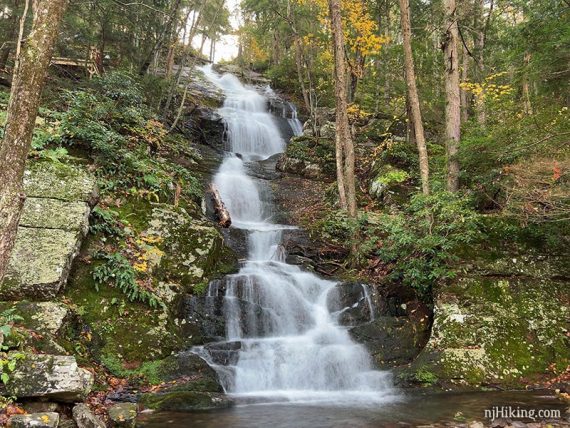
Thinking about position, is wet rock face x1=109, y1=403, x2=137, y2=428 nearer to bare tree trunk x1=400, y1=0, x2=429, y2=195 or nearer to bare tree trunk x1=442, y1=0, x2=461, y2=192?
bare tree trunk x1=400, y1=0, x2=429, y2=195

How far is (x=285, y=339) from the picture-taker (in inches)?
341

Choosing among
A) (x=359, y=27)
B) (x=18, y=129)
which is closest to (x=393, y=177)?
(x=359, y=27)

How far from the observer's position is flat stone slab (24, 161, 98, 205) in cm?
811

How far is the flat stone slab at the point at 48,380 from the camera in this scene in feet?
15.6

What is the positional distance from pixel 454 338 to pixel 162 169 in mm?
8502

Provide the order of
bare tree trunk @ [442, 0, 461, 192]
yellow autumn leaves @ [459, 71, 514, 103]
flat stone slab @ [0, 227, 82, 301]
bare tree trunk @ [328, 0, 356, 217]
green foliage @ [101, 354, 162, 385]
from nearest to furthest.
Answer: flat stone slab @ [0, 227, 82, 301], green foliage @ [101, 354, 162, 385], bare tree trunk @ [442, 0, 461, 192], bare tree trunk @ [328, 0, 356, 217], yellow autumn leaves @ [459, 71, 514, 103]

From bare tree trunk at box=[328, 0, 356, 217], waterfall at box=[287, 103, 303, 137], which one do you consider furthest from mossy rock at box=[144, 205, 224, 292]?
waterfall at box=[287, 103, 303, 137]

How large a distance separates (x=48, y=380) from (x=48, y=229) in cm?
342

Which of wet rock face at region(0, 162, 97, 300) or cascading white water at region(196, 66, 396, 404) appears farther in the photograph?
cascading white water at region(196, 66, 396, 404)

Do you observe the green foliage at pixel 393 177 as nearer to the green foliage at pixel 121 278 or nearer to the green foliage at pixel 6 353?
the green foliage at pixel 121 278

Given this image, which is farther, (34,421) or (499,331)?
(499,331)

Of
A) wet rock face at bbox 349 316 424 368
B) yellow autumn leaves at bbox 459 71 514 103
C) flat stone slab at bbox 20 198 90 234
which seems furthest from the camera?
yellow autumn leaves at bbox 459 71 514 103

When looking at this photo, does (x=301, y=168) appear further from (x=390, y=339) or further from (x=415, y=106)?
(x=390, y=339)

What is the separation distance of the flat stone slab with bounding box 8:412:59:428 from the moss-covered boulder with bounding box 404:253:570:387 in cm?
565
